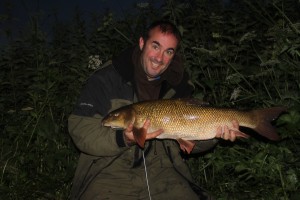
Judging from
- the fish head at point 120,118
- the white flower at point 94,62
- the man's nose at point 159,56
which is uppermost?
the man's nose at point 159,56

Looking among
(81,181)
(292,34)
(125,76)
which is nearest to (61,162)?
(81,181)

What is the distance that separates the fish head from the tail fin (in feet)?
3.64

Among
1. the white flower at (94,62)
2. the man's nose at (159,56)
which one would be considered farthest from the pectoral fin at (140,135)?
the white flower at (94,62)

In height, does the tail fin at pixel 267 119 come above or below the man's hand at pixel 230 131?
above

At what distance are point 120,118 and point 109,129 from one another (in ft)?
0.49

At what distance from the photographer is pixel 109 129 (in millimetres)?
3705

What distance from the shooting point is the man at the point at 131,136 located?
3.69m

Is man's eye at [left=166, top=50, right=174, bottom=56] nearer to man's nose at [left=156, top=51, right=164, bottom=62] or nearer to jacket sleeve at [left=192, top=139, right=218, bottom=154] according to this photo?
man's nose at [left=156, top=51, right=164, bottom=62]

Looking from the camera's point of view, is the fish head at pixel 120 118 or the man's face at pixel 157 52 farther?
the man's face at pixel 157 52

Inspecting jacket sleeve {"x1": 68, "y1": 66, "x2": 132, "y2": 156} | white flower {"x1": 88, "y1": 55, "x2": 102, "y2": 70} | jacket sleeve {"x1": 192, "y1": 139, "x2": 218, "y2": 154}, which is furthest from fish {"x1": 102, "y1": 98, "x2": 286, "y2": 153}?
white flower {"x1": 88, "y1": 55, "x2": 102, "y2": 70}

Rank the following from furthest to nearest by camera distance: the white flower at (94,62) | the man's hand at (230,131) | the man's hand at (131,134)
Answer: the white flower at (94,62) < the man's hand at (230,131) < the man's hand at (131,134)

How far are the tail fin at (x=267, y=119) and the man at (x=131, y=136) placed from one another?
22 cm

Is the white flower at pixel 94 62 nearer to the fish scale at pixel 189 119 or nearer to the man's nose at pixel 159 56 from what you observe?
the man's nose at pixel 159 56

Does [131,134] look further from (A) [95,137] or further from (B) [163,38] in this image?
(B) [163,38]
